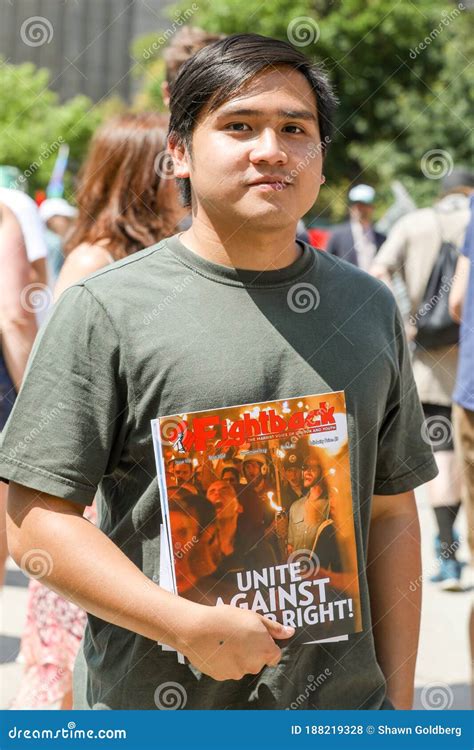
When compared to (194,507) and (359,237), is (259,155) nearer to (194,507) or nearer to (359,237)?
(194,507)

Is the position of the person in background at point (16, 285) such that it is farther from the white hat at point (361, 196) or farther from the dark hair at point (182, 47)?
the white hat at point (361, 196)

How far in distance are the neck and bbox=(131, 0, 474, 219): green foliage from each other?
30.2 meters

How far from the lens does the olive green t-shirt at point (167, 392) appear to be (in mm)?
1695

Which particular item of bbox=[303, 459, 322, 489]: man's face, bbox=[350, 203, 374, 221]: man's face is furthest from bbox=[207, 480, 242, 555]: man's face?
bbox=[350, 203, 374, 221]: man's face

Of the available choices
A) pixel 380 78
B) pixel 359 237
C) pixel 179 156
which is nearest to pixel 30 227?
pixel 179 156

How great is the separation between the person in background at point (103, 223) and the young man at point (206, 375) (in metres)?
1.18

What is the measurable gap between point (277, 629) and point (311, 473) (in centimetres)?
25

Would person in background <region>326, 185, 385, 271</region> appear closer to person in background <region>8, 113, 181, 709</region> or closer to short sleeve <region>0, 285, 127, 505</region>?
person in background <region>8, 113, 181, 709</region>

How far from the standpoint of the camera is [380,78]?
121 ft

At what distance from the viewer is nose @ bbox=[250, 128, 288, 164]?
1.76 m

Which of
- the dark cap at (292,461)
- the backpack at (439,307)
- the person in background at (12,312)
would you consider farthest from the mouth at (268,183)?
the backpack at (439,307)
